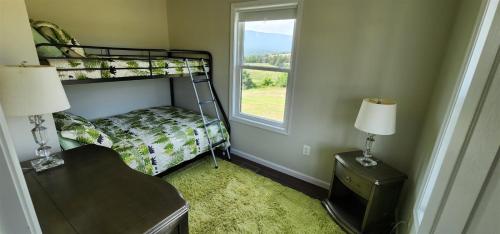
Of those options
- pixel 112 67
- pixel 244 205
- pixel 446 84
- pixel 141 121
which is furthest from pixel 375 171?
pixel 141 121

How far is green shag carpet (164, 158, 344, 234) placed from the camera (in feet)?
5.98

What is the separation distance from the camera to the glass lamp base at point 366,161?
1.79 metres

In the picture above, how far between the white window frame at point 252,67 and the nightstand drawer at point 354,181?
31.1 inches

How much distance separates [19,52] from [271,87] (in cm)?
215

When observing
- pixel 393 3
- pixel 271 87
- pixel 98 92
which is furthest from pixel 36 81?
pixel 393 3

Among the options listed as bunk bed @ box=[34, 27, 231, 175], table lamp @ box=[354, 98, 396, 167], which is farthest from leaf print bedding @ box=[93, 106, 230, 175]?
table lamp @ box=[354, 98, 396, 167]

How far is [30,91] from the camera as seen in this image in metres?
1.14

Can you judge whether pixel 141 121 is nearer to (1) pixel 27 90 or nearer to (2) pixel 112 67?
(2) pixel 112 67

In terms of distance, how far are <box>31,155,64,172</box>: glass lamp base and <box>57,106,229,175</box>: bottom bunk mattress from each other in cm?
56

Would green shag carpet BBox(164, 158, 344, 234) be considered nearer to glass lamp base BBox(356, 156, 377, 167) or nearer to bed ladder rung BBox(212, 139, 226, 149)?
bed ladder rung BBox(212, 139, 226, 149)

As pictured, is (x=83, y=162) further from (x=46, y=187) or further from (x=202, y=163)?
(x=202, y=163)

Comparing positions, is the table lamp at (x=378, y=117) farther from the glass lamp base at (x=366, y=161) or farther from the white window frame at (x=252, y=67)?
the white window frame at (x=252, y=67)

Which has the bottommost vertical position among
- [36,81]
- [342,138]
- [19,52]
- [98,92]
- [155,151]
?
[155,151]

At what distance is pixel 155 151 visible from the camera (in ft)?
7.18
